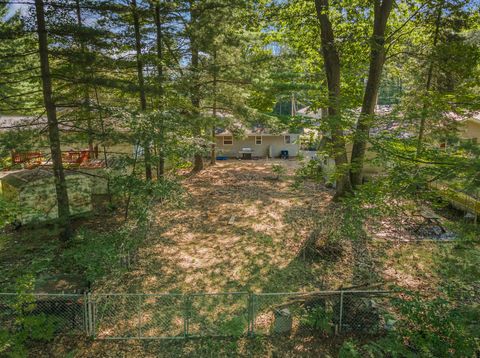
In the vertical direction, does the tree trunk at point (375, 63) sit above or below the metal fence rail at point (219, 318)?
above

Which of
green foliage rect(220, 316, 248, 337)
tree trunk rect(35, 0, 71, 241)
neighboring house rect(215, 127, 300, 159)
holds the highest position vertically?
tree trunk rect(35, 0, 71, 241)

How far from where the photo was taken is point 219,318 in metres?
7.18

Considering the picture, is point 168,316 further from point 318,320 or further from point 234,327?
point 318,320

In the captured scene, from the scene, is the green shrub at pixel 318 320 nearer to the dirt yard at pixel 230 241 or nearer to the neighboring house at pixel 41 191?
the dirt yard at pixel 230 241

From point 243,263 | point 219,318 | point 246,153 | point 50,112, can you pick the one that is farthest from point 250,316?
point 246,153

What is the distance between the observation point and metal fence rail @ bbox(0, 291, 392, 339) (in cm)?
668

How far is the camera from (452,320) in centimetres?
534

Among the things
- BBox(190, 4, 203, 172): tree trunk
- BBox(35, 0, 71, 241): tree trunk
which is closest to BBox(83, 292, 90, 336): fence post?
BBox(35, 0, 71, 241): tree trunk

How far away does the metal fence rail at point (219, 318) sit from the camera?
21.9 ft

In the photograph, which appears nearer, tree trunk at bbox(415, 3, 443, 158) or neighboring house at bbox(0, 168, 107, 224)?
tree trunk at bbox(415, 3, 443, 158)

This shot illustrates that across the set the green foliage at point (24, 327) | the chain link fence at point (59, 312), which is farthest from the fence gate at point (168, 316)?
the green foliage at point (24, 327)

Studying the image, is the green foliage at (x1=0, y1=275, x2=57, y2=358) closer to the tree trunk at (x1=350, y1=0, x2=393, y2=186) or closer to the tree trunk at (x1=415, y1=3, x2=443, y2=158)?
the tree trunk at (x1=415, y1=3, x2=443, y2=158)

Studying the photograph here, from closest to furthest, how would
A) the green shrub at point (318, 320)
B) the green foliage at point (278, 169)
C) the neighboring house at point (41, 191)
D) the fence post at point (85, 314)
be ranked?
the fence post at point (85, 314) → the green shrub at point (318, 320) → the neighboring house at point (41, 191) → the green foliage at point (278, 169)

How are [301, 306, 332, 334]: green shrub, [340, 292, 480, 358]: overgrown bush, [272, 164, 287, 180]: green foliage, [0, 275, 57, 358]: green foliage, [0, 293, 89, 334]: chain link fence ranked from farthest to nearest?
[272, 164, 287, 180]: green foliage < [0, 293, 89, 334]: chain link fence < [301, 306, 332, 334]: green shrub < [0, 275, 57, 358]: green foliage < [340, 292, 480, 358]: overgrown bush
